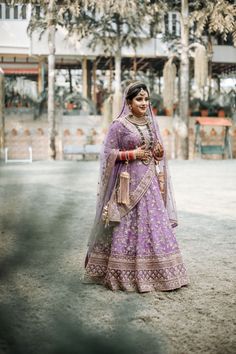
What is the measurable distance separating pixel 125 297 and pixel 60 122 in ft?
66.5

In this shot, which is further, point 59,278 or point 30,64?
point 30,64

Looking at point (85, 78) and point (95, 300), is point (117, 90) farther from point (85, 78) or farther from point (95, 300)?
point (95, 300)

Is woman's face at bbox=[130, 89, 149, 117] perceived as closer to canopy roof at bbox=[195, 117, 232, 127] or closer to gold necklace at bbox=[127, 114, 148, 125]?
gold necklace at bbox=[127, 114, 148, 125]

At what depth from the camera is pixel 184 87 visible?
21.9 metres

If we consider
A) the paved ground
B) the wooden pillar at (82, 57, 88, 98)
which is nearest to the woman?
the paved ground

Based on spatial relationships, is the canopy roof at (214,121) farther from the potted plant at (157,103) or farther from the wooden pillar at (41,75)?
the wooden pillar at (41,75)

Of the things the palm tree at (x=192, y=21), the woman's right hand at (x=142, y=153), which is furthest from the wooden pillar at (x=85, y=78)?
the woman's right hand at (x=142, y=153)

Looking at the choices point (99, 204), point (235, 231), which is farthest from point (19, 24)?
point (99, 204)

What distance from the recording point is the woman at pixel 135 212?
154 inches

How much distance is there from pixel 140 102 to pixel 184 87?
18329 millimetres

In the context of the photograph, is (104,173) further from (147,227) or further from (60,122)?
(60,122)

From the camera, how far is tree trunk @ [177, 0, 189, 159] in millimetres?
21484

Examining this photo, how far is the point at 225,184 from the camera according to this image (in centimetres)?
1230

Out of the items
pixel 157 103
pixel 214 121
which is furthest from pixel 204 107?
pixel 157 103
